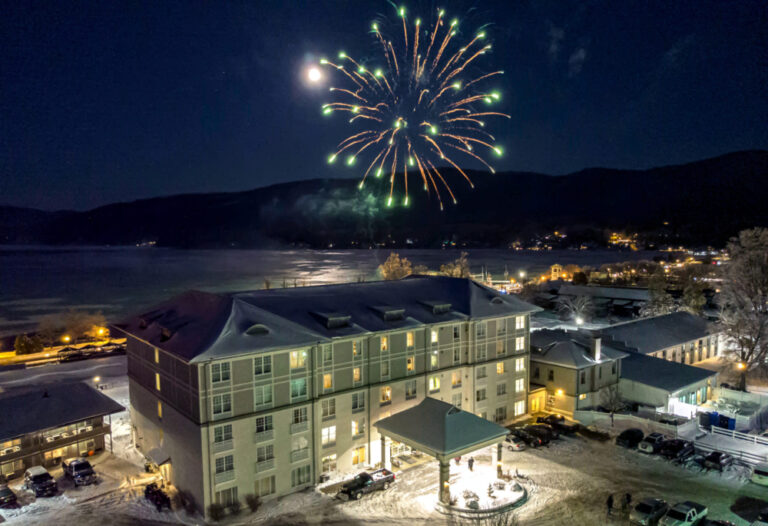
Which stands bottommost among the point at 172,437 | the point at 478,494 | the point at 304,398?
the point at 478,494

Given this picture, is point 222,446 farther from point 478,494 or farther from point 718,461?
point 718,461

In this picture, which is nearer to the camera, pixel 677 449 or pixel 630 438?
pixel 677 449

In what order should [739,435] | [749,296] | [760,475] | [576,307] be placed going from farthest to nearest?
[576,307] → [749,296] → [739,435] → [760,475]

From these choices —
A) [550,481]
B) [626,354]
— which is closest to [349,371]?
[550,481]

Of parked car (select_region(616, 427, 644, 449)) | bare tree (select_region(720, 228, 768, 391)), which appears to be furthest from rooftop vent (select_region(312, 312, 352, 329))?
bare tree (select_region(720, 228, 768, 391))

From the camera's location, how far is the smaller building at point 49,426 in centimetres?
2592

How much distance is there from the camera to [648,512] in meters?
20.8

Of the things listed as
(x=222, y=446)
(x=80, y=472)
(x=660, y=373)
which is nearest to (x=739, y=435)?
(x=660, y=373)

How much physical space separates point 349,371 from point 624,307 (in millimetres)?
67238

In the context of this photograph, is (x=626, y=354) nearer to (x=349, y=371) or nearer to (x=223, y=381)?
(x=349, y=371)

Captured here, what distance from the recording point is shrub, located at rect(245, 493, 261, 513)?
73.4ft

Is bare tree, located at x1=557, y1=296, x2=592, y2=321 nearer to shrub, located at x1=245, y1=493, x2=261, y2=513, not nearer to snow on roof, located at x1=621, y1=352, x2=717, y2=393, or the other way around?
snow on roof, located at x1=621, y1=352, x2=717, y2=393

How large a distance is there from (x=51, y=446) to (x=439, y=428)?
889 inches

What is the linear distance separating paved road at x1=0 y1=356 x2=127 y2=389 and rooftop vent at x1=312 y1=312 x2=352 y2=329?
29698 mm
